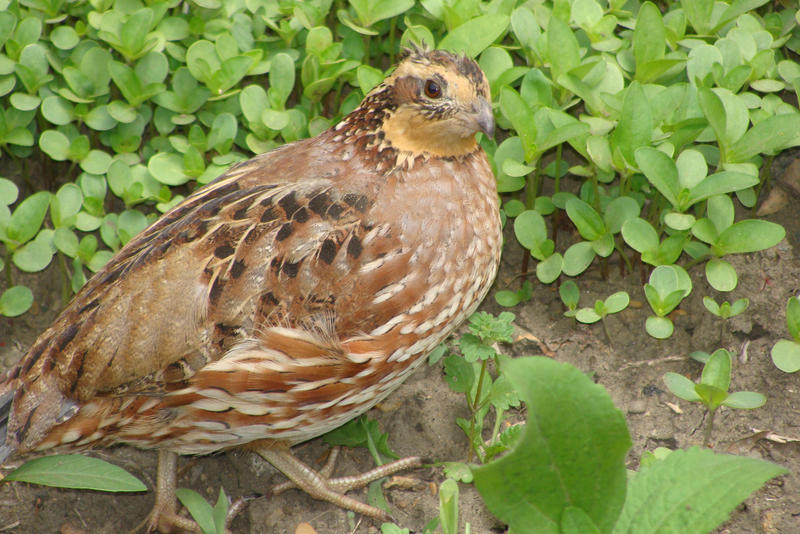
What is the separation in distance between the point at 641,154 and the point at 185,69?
8.12 ft

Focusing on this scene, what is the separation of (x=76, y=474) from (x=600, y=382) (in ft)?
7.63

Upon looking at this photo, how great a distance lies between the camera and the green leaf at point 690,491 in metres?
2.75

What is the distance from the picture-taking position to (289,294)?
11.2ft

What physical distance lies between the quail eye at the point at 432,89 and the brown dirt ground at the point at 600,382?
1.41 meters

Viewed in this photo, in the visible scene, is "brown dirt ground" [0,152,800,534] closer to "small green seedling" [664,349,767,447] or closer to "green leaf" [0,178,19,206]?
"small green seedling" [664,349,767,447]

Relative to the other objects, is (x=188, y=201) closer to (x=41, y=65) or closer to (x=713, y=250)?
(x=41, y=65)

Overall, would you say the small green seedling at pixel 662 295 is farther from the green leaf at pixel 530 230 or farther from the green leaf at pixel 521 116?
the green leaf at pixel 521 116

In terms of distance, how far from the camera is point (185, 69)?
4914 mm

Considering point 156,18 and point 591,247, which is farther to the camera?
point 156,18

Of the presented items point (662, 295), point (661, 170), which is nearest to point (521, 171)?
point (661, 170)

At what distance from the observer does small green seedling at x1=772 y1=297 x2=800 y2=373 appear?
12.5ft

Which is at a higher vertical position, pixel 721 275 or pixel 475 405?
pixel 721 275

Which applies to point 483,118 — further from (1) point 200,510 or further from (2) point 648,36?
(1) point 200,510

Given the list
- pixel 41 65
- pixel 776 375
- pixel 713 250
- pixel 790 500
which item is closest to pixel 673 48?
pixel 713 250
